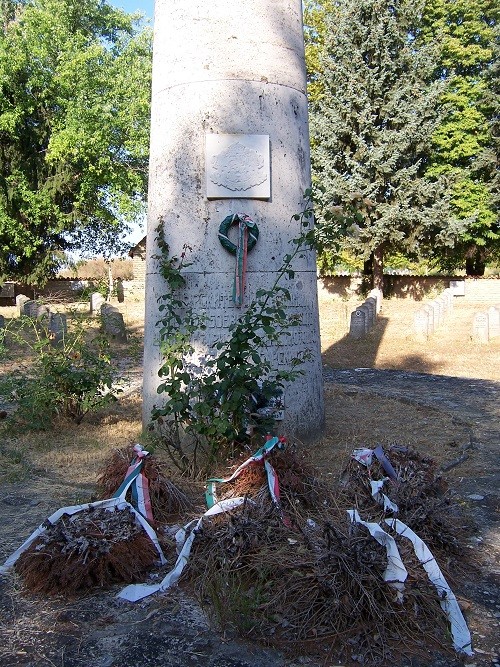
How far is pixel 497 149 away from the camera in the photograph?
28.7 metres

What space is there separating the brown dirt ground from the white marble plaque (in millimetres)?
2191

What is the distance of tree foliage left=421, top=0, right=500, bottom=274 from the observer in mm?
28297

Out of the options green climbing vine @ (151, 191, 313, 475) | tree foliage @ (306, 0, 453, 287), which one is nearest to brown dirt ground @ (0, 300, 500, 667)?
green climbing vine @ (151, 191, 313, 475)

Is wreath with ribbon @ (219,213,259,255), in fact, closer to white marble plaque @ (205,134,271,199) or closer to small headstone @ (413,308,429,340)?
white marble plaque @ (205,134,271,199)

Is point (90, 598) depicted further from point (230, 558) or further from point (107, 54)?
point (107, 54)

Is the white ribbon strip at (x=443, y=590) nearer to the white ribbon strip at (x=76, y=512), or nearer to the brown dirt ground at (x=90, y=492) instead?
the brown dirt ground at (x=90, y=492)

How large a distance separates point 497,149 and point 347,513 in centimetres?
2897

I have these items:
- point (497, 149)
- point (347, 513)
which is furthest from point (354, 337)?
point (497, 149)

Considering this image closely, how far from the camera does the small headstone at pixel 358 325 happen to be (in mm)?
16359

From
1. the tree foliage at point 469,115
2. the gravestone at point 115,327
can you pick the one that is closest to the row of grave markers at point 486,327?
the gravestone at point 115,327

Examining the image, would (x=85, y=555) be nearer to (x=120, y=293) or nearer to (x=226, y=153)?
(x=226, y=153)

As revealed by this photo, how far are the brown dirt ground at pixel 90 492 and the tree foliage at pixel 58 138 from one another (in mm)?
18947

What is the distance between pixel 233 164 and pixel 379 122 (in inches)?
923

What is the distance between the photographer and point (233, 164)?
209 inches
